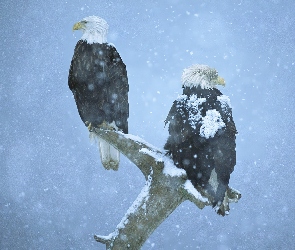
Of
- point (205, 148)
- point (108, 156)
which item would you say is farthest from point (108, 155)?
point (205, 148)

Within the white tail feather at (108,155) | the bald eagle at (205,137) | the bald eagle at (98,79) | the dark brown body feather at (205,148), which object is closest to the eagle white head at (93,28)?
the bald eagle at (98,79)

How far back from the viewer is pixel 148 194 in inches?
122

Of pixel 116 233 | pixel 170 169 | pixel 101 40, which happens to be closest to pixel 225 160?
pixel 170 169

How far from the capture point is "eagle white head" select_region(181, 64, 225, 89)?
3370mm

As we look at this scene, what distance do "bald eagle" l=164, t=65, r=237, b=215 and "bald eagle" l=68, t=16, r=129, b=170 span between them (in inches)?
40.7

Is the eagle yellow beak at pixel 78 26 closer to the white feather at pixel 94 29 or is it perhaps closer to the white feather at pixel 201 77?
the white feather at pixel 94 29

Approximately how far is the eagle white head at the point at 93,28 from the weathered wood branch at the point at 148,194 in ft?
4.16

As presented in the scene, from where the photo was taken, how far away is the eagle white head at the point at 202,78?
3370 millimetres

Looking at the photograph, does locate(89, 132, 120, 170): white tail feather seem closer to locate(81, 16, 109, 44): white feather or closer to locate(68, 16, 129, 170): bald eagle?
locate(68, 16, 129, 170): bald eagle

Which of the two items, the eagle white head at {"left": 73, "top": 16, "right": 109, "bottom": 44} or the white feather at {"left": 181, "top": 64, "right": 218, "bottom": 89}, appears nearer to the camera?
the white feather at {"left": 181, "top": 64, "right": 218, "bottom": 89}

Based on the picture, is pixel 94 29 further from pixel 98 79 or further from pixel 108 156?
pixel 108 156

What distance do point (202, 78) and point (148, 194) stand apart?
46.4 inches

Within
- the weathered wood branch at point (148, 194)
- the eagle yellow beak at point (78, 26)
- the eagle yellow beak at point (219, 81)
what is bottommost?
the weathered wood branch at point (148, 194)

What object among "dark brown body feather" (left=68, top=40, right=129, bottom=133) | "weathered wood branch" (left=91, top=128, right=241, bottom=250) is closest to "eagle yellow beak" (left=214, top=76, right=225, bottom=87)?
"weathered wood branch" (left=91, top=128, right=241, bottom=250)
